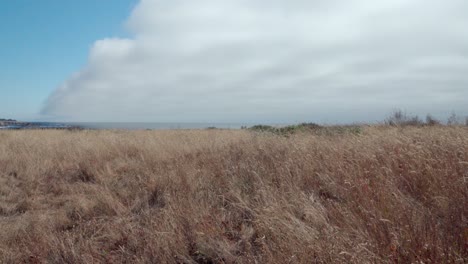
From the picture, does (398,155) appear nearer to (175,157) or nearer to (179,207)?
(179,207)

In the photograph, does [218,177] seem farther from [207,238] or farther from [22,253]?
[22,253]

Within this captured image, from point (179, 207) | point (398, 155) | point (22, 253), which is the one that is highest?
point (398, 155)

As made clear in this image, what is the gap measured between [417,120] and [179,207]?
503 inches

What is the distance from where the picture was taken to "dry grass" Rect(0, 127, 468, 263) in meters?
2.47

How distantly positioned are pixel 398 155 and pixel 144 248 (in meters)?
3.69

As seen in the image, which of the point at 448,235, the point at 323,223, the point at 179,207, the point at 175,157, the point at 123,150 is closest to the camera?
the point at 448,235

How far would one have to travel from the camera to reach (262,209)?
11.7 ft

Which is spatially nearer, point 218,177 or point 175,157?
point 218,177

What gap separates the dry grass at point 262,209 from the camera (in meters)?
2.47

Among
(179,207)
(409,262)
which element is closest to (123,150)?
(179,207)

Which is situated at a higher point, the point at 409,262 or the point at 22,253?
the point at 409,262

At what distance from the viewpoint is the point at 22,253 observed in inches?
132

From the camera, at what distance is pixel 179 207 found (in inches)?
155

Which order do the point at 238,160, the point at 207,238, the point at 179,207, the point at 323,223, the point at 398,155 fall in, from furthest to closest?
the point at 238,160 < the point at 398,155 < the point at 179,207 < the point at 207,238 < the point at 323,223
